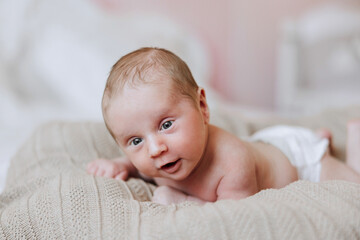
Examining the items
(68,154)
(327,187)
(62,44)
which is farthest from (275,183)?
(62,44)

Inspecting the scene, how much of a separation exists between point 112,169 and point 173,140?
30cm

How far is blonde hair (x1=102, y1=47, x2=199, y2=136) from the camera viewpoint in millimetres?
842

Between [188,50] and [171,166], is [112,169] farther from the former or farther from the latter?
[188,50]

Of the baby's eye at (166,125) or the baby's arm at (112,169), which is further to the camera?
the baby's arm at (112,169)

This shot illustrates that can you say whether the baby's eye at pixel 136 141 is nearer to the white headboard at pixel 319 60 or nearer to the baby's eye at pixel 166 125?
the baby's eye at pixel 166 125

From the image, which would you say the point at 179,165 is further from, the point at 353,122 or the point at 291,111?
the point at 291,111

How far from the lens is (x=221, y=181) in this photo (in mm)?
942

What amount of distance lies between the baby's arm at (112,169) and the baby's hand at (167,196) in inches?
5.0

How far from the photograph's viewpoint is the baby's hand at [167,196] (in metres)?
0.92

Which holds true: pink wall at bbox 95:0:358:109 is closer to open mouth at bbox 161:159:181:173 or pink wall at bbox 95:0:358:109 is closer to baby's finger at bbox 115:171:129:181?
baby's finger at bbox 115:171:129:181

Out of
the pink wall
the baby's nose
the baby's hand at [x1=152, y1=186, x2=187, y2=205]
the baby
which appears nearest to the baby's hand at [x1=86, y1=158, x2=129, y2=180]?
the baby

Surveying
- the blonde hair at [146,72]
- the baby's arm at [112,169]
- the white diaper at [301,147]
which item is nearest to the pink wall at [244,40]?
the white diaper at [301,147]

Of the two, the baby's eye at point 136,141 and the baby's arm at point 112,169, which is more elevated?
the baby's eye at point 136,141

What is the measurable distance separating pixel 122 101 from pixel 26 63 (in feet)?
5.31
